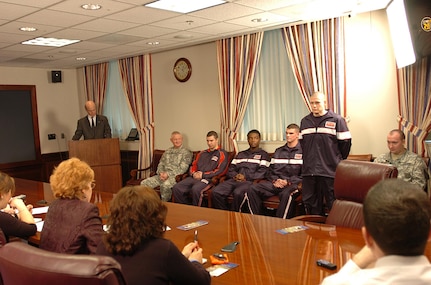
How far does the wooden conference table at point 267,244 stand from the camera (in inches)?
78.2

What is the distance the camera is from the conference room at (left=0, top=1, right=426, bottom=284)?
197 inches

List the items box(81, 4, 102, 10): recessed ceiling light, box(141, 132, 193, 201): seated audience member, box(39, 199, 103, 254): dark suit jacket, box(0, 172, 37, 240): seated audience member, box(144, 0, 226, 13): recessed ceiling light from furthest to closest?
box(141, 132, 193, 201): seated audience member, box(144, 0, 226, 13): recessed ceiling light, box(81, 4, 102, 10): recessed ceiling light, box(0, 172, 37, 240): seated audience member, box(39, 199, 103, 254): dark suit jacket

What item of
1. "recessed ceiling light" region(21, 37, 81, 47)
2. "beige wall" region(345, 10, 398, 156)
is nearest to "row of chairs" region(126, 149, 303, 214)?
"beige wall" region(345, 10, 398, 156)

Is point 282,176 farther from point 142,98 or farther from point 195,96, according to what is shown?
point 142,98

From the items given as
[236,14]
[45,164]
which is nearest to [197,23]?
[236,14]

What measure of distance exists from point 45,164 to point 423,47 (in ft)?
23.3

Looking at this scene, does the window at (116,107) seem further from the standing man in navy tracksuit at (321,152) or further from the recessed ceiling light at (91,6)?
the standing man in navy tracksuit at (321,152)

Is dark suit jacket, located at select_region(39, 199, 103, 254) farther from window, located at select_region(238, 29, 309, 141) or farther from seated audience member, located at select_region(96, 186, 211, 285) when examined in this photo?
window, located at select_region(238, 29, 309, 141)

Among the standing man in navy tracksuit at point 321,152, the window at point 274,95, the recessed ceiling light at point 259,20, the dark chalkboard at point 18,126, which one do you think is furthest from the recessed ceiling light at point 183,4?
the dark chalkboard at point 18,126

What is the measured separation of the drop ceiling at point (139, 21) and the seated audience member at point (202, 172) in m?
1.60

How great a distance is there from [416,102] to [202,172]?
Answer: 2.92m

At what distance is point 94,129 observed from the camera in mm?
7723

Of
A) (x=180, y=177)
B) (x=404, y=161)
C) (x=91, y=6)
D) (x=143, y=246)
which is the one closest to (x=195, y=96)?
(x=180, y=177)

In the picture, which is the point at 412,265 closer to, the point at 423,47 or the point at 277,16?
the point at 423,47
